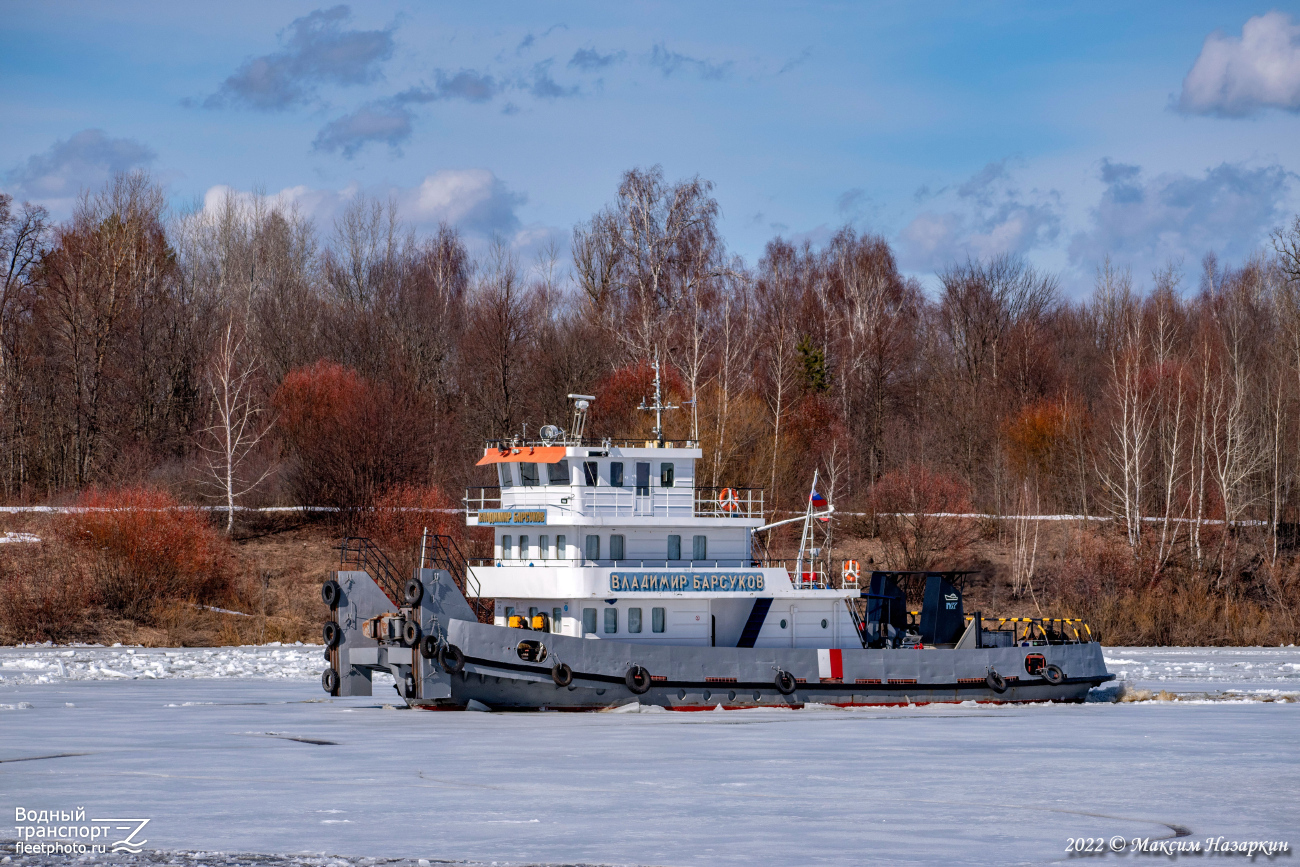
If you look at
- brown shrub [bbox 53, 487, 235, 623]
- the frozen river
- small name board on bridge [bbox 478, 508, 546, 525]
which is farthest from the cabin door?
brown shrub [bbox 53, 487, 235, 623]

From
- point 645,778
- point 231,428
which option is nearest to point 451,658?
point 645,778

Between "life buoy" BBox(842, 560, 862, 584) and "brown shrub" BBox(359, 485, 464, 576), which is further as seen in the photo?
"brown shrub" BBox(359, 485, 464, 576)

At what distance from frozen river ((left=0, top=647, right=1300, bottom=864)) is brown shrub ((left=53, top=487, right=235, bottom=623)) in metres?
16.6

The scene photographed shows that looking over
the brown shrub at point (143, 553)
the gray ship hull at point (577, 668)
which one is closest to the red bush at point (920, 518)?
the gray ship hull at point (577, 668)

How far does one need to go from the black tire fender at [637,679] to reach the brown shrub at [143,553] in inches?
931

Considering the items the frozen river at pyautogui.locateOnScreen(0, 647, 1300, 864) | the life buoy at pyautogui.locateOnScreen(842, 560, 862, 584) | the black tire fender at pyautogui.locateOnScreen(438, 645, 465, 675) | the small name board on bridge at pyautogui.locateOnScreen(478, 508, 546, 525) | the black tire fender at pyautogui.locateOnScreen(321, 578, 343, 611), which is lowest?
the frozen river at pyautogui.locateOnScreen(0, 647, 1300, 864)

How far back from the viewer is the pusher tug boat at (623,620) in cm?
2606

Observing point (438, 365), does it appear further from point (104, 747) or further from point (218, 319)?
point (104, 747)

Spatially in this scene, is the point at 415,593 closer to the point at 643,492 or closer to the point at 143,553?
the point at 643,492

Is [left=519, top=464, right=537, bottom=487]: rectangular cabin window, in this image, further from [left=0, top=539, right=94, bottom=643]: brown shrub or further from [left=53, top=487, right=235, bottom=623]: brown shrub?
[left=0, top=539, right=94, bottom=643]: brown shrub

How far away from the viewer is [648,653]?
26719 millimetres

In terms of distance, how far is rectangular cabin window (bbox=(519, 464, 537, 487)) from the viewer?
94.2ft

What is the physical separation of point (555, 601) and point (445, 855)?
15.5 m

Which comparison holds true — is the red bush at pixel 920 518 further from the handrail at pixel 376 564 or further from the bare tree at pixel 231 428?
the bare tree at pixel 231 428
